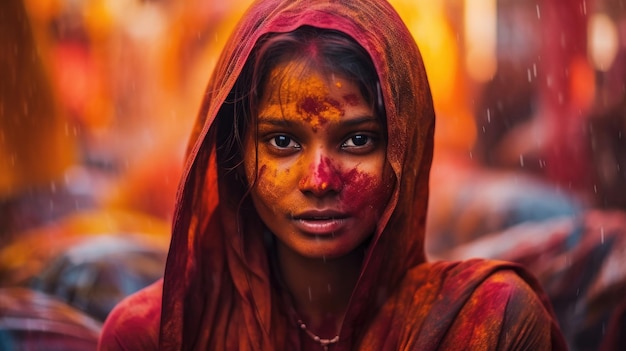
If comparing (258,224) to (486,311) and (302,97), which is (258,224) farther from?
(486,311)

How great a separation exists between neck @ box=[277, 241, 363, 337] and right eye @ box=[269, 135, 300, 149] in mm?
279

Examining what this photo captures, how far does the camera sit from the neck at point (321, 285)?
1915mm

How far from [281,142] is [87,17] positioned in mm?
2127

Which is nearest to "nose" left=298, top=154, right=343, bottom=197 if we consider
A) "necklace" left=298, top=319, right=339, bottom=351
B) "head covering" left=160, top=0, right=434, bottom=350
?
"head covering" left=160, top=0, right=434, bottom=350

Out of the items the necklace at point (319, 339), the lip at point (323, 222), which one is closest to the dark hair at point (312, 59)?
the lip at point (323, 222)

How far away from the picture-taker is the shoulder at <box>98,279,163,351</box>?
1.90m

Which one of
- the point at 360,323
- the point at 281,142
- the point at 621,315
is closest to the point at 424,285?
the point at 360,323

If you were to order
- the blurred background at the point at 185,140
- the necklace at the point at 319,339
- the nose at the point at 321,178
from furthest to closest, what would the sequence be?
the blurred background at the point at 185,140, the necklace at the point at 319,339, the nose at the point at 321,178

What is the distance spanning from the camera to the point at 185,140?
362 cm

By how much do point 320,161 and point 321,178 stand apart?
35 mm

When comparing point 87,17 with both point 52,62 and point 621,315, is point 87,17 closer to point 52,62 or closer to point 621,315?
point 52,62

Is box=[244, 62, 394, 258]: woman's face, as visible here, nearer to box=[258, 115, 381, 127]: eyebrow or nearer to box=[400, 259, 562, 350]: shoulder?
box=[258, 115, 381, 127]: eyebrow

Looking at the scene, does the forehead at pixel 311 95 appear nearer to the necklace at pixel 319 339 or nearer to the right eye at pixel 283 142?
the right eye at pixel 283 142

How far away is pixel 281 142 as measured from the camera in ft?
5.77
